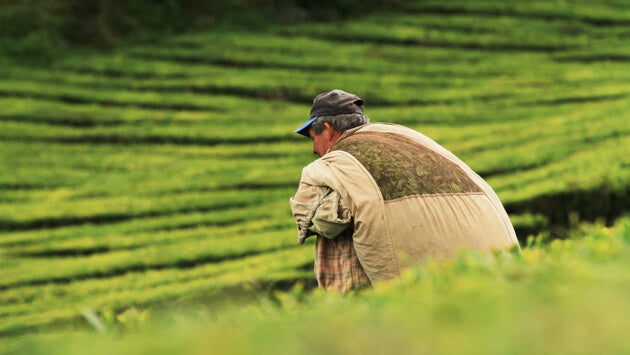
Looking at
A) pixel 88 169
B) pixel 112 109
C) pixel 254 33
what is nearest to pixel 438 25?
pixel 254 33

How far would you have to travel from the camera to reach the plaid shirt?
133 inches

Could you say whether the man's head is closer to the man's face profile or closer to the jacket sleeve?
the man's face profile

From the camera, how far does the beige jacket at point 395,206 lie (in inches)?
126

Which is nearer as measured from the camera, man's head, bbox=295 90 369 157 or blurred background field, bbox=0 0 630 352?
man's head, bbox=295 90 369 157

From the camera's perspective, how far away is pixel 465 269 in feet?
5.75

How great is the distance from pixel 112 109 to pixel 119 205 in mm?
4724

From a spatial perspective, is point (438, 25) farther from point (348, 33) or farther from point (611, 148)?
point (611, 148)

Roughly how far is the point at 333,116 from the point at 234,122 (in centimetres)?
1041

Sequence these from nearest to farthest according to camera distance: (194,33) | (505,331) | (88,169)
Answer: (505,331) < (88,169) < (194,33)

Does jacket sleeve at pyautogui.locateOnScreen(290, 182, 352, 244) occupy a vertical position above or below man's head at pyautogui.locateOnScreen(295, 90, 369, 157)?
below

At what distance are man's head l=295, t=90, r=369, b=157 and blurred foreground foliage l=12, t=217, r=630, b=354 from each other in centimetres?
220

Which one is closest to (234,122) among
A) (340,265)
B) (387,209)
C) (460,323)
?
(340,265)

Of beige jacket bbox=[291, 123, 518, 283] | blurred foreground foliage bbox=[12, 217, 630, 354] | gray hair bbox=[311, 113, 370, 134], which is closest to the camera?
blurred foreground foliage bbox=[12, 217, 630, 354]

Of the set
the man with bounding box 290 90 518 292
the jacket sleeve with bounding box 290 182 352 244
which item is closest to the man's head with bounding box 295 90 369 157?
the man with bounding box 290 90 518 292
